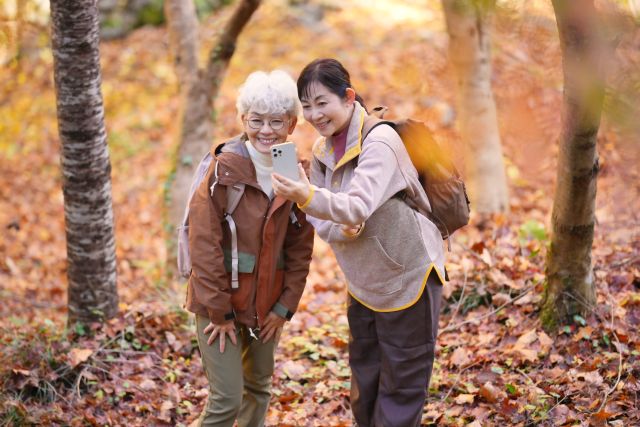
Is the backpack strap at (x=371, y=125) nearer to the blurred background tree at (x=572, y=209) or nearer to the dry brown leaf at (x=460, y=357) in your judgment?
the blurred background tree at (x=572, y=209)

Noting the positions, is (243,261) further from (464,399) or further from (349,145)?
(464,399)

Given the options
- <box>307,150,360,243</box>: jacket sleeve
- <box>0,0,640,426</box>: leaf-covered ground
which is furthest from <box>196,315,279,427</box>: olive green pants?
<box>0,0,640,426</box>: leaf-covered ground

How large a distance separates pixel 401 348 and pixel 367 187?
87 cm

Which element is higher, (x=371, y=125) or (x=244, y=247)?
(x=371, y=125)

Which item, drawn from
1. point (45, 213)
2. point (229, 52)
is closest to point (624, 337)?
point (229, 52)

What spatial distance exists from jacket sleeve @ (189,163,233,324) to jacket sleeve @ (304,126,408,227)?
1.82ft

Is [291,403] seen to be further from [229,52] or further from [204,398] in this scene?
[229,52]

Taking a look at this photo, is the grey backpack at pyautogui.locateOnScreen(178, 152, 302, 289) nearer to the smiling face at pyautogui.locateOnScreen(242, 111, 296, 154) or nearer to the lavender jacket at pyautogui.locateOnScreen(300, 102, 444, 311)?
the smiling face at pyautogui.locateOnScreen(242, 111, 296, 154)

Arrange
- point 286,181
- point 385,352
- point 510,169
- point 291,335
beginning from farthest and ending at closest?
point 510,169, point 291,335, point 385,352, point 286,181

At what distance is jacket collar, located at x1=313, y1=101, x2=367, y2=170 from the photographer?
2.84m

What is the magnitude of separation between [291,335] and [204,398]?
1.12 meters

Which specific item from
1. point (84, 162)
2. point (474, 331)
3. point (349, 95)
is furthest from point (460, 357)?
point (84, 162)

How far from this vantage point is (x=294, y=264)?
10.7ft

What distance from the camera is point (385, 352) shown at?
3.12m
